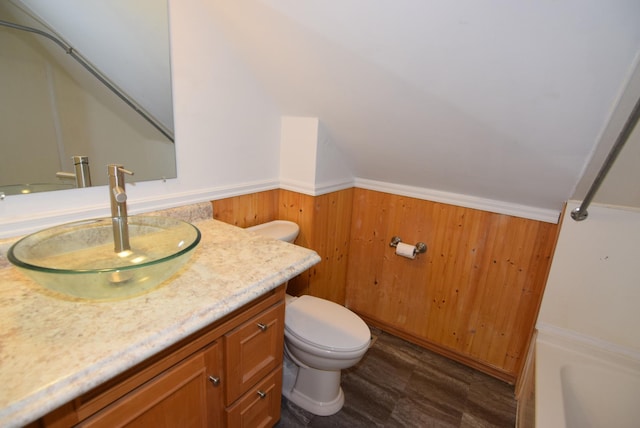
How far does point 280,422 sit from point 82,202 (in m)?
1.26

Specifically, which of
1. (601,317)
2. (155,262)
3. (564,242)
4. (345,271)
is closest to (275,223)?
(345,271)

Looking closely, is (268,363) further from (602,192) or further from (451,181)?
(602,192)

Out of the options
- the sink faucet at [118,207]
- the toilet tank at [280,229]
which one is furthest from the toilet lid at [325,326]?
the sink faucet at [118,207]

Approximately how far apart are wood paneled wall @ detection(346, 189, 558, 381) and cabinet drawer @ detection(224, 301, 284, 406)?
1.12 m

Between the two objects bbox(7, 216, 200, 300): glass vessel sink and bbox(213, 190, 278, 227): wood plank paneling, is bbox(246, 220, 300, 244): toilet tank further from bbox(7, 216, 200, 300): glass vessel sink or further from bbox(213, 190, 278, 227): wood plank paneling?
bbox(7, 216, 200, 300): glass vessel sink

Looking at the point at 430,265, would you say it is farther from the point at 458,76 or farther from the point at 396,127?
the point at 458,76

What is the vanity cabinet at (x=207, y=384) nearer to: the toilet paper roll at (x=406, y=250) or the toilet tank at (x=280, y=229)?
the toilet tank at (x=280, y=229)

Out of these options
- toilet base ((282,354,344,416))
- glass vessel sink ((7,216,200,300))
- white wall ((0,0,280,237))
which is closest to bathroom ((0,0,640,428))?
white wall ((0,0,280,237))

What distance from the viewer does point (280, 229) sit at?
1.77 metres

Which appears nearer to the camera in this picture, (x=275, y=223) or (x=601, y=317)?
(x=601, y=317)

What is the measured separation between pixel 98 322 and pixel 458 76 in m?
1.25

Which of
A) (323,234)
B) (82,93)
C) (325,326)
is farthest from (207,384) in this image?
(323,234)

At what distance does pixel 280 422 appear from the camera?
1.55m

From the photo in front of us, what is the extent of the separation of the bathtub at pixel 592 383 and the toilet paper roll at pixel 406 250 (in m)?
0.74
